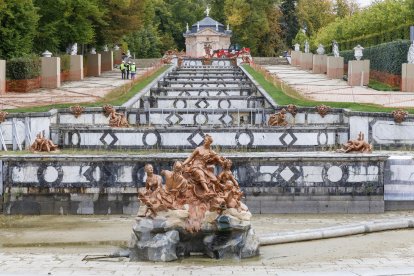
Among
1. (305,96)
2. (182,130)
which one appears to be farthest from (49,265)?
(305,96)

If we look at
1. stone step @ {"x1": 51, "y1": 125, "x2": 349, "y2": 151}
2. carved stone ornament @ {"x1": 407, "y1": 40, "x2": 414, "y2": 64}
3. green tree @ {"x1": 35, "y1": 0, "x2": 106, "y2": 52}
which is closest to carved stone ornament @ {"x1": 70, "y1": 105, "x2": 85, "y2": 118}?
stone step @ {"x1": 51, "y1": 125, "x2": 349, "y2": 151}

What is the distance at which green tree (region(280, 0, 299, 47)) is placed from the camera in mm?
118812

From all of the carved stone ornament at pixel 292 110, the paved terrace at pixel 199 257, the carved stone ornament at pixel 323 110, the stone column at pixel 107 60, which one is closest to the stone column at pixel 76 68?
the stone column at pixel 107 60

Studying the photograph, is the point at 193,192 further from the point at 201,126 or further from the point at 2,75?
the point at 2,75

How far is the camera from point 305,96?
44875 millimetres

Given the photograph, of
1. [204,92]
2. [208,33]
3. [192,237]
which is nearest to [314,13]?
[208,33]

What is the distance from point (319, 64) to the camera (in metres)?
70.3

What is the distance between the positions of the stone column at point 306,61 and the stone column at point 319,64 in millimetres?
5330

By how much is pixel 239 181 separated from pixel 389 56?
3611 cm

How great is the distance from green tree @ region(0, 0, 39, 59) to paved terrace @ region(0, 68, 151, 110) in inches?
138

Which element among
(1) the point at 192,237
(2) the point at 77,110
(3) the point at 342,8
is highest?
(3) the point at 342,8

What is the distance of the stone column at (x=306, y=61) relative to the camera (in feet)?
251

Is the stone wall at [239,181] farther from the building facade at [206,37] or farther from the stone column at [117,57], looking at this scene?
the building facade at [206,37]

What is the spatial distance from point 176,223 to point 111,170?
6.51 meters
